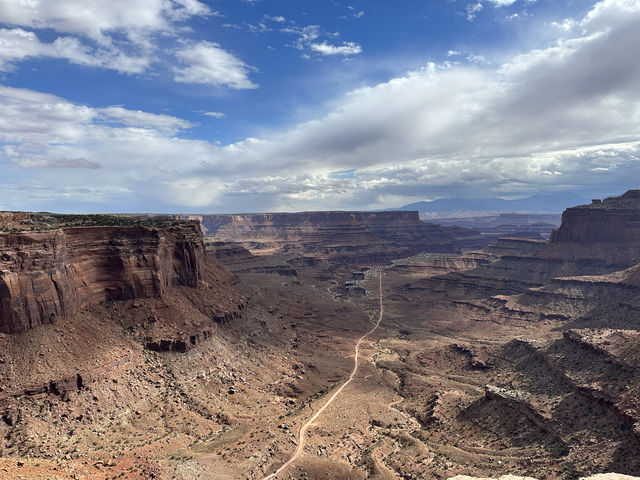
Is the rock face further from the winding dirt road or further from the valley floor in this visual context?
the winding dirt road

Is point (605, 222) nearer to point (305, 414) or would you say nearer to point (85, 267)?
point (305, 414)

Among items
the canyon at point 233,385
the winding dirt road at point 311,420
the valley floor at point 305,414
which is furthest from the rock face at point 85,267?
the winding dirt road at point 311,420

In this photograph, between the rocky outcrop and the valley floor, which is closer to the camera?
the valley floor

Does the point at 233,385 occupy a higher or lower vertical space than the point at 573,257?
lower

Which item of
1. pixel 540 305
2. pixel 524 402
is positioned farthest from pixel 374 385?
pixel 540 305

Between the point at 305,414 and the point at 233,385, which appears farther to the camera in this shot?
the point at 233,385

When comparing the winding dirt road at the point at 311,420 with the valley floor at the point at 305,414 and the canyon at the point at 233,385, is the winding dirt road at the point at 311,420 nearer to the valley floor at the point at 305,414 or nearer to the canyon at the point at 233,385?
the canyon at the point at 233,385

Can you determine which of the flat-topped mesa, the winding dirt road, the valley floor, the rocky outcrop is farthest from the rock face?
the flat-topped mesa

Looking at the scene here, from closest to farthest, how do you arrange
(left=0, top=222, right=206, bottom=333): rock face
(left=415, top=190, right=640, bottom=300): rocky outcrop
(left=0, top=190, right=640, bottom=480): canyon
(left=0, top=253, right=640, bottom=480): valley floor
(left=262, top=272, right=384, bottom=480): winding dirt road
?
(left=0, top=253, right=640, bottom=480): valley floor → (left=0, top=190, right=640, bottom=480): canyon → (left=262, top=272, right=384, bottom=480): winding dirt road → (left=0, top=222, right=206, bottom=333): rock face → (left=415, top=190, right=640, bottom=300): rocky outcrop

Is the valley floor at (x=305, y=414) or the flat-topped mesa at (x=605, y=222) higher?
the flat-topped mesa at (x=605, y=222)

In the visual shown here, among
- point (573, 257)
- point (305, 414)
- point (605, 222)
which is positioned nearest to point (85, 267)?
point (305, 414)
